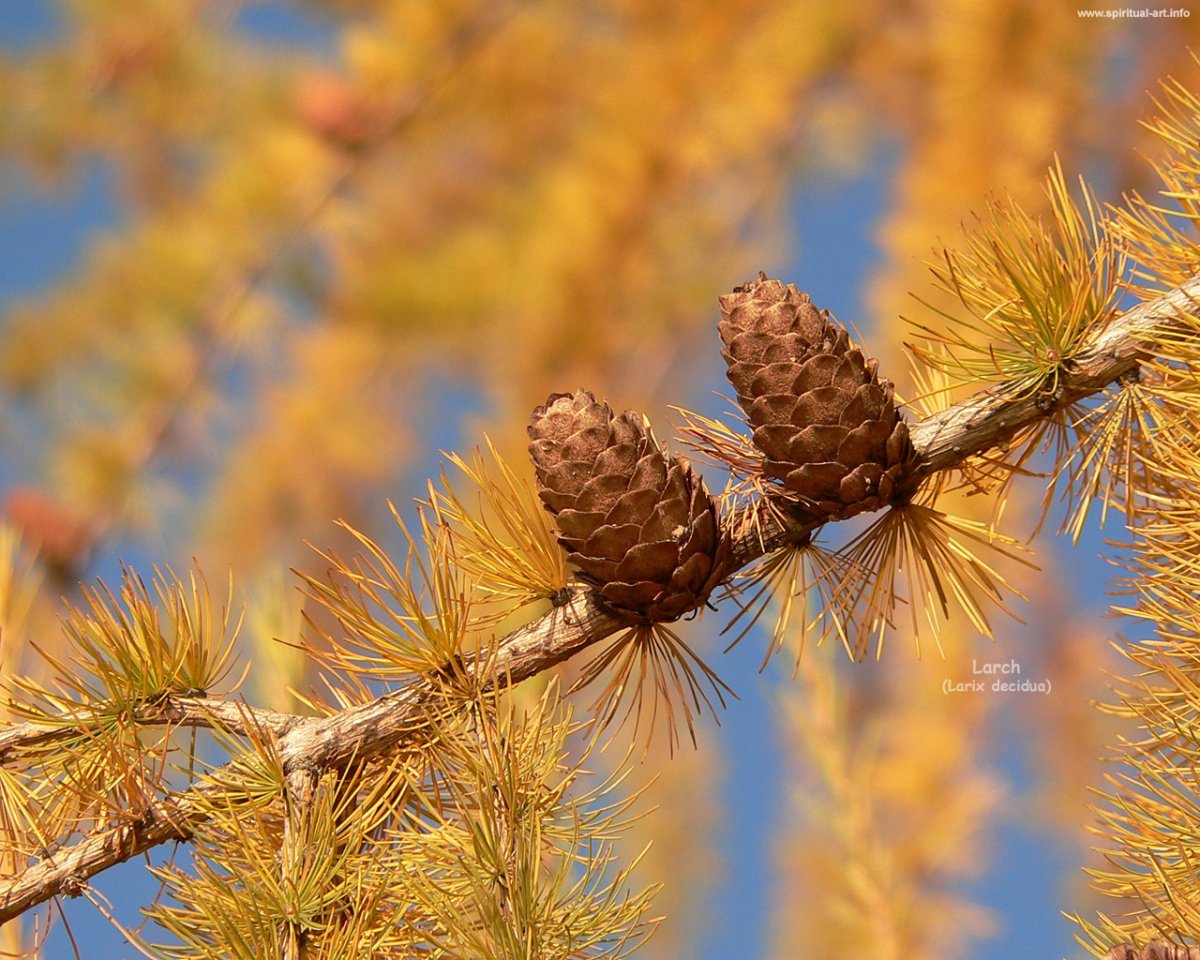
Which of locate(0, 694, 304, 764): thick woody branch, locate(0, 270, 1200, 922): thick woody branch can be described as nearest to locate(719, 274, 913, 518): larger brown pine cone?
locate(0, 270, 1200, 922): thick woody branch

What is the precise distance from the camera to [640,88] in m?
1.11

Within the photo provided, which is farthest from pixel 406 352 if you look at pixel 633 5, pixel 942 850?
pixel 942 850

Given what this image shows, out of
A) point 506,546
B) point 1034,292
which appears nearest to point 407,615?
point 506,546

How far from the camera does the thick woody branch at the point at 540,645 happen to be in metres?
0.25

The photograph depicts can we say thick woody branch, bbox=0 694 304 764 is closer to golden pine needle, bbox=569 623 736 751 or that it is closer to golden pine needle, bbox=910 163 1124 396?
golden pine needle, bbox=569 623 736 751

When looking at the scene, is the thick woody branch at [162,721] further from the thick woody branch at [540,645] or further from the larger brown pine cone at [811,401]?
the larger brown pine cone at [811,401]

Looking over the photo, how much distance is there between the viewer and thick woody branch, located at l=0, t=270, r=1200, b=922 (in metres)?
0.25

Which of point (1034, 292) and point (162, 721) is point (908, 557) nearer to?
point (1034, 292)

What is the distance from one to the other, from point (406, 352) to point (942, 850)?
2.72 feet

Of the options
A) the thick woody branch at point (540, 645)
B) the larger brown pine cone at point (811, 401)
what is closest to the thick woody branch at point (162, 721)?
the thick woody branch at point (540, 645)

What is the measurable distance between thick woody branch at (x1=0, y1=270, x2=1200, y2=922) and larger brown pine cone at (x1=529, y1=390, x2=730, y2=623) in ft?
0.04

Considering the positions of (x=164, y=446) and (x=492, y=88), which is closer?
(x=164, y=446)

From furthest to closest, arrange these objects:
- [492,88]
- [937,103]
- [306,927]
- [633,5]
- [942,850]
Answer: [492,88], [633,5], [937,103], [942,850], [306,927]

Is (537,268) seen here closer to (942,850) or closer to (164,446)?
(164,446)
